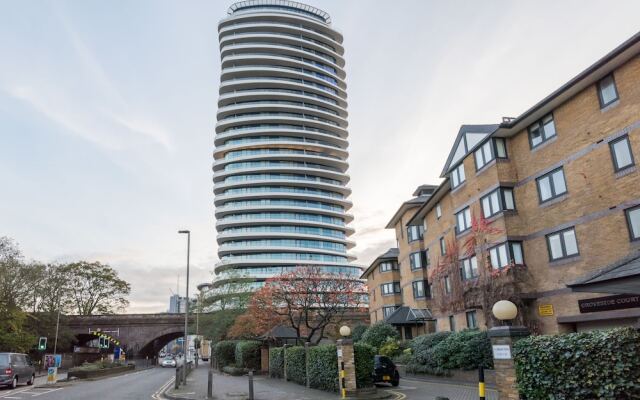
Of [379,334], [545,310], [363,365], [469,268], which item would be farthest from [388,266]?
[363,365]

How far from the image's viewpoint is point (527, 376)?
9.63 meters

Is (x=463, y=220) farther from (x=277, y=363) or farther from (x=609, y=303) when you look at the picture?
(x=277, y=363)

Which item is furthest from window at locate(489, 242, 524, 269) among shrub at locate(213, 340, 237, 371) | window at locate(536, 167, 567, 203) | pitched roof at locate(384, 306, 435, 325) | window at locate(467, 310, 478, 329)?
shrub at locate(213, 340, 237, 371)

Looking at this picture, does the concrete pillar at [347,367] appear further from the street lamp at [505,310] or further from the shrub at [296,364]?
the street lamp at [505,310]

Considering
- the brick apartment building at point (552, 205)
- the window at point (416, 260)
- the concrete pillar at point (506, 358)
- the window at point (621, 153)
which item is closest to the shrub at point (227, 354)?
the window at point (416, 260)

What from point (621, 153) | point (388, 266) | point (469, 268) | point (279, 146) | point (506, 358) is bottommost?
point (506, 358)

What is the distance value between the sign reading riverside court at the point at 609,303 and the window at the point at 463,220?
28.2 ft

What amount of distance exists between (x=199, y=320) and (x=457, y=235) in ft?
124

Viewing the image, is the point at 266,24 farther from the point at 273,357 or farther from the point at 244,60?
the point at 273,357

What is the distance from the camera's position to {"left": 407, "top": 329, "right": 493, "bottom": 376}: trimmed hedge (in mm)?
21750

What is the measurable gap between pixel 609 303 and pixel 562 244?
3.35 m

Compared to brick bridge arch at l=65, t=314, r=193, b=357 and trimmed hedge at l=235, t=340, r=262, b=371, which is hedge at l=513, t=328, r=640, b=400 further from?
brick bridge arch at l=65, t=314, r=193, b=357

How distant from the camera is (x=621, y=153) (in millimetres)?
18391

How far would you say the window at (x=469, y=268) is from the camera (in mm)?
26609
